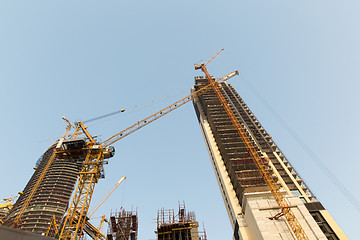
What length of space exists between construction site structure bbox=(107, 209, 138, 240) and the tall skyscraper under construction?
24339 millimetres

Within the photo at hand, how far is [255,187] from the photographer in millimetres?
51375

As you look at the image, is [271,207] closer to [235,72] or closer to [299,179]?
[299,179]

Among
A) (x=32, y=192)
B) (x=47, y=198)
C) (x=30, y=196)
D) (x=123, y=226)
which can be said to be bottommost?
(x=123, y=226)

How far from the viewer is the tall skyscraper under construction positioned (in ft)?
137

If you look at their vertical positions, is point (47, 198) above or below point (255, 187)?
above

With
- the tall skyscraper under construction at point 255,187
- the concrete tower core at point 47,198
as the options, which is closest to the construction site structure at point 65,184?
the concrete tower core at point 47,198

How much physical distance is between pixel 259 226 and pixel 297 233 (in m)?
6.78

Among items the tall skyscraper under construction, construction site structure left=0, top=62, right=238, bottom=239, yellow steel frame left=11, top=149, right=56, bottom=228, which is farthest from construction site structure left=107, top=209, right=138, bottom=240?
yellow steel frame left=11, top=149, right=56, bottom=228

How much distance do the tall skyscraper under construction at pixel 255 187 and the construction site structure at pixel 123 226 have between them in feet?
79.9

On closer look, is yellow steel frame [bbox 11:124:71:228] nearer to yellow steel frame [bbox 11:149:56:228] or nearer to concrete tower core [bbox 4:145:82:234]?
yellow steel frame [bbox 11:149:56:228]

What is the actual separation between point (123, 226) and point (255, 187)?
32.8m

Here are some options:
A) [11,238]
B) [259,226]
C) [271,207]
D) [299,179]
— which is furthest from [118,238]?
[299,179]

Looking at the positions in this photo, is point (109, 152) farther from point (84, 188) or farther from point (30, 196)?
point (30, 196)

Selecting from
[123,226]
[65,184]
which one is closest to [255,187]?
[123,226]
